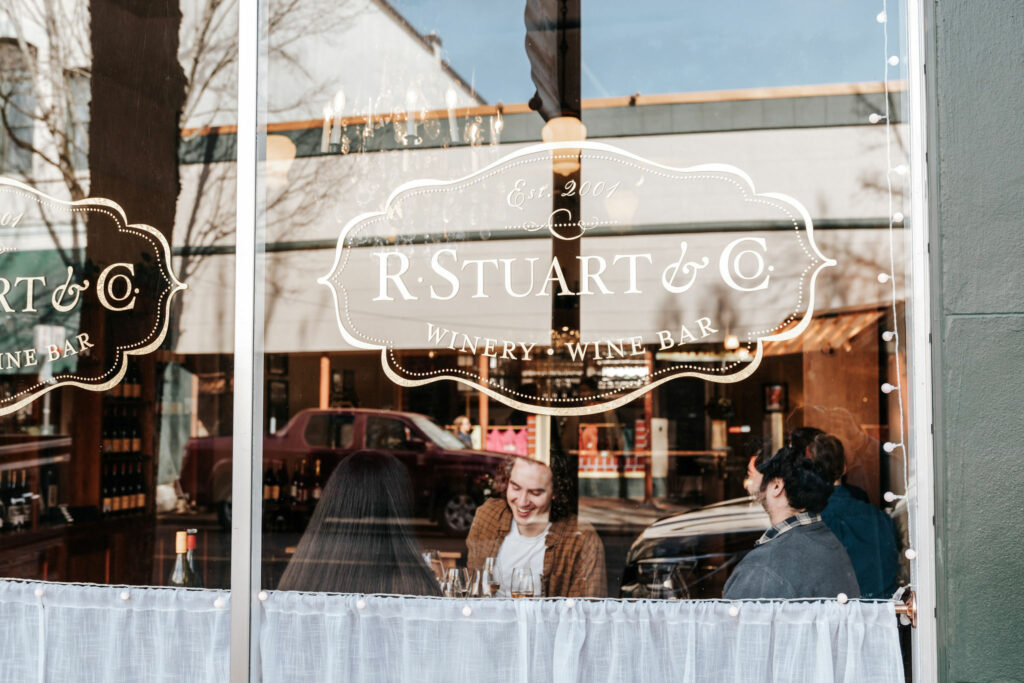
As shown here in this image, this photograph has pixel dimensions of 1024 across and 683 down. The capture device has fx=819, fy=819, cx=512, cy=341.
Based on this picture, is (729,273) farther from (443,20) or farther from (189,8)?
(189,8)

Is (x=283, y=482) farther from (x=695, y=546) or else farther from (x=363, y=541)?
(x=695, y=546)

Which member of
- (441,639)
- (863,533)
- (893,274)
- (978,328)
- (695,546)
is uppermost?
(893,274)

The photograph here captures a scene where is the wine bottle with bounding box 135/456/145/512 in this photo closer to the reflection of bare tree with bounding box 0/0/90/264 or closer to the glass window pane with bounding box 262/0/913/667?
the glass window pane with bounding box 262/0/913/667

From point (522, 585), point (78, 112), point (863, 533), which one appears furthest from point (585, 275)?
point (78, 112)

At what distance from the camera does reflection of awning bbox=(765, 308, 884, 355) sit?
10.1ft

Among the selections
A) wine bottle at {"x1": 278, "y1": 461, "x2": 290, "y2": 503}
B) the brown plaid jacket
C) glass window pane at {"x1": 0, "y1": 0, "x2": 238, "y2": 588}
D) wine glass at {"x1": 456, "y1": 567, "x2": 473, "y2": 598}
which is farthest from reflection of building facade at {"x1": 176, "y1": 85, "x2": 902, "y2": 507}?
wine glass at {"x1": 456, "y1": 567, "x2": 473, "y2": 598}

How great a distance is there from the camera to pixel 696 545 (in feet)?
13.5

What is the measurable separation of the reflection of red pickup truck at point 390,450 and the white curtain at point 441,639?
2.02 metres

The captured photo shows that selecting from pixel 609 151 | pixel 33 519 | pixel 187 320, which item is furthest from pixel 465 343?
pixel 33 519

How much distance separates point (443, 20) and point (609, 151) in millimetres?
1569

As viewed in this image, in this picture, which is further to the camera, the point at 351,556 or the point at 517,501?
the point at 517,501

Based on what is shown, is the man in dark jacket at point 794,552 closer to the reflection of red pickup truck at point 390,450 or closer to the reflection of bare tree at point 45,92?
the reflection of red pickup truck at point 390,450

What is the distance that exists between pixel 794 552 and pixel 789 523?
166 millimetres

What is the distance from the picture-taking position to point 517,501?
11.6ft
